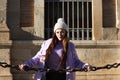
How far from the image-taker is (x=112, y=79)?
42.0 ft

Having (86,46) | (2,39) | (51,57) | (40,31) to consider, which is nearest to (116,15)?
(86,46)

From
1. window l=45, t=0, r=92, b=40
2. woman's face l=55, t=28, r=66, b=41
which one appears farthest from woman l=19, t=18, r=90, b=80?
window l=45, t=0, r=92, b=40

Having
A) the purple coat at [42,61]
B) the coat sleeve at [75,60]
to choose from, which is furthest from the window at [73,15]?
the purple coat at [42,61]

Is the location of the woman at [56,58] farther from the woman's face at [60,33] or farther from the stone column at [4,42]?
the stone column at [4,42]

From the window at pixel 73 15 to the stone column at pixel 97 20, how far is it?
0.19 meters

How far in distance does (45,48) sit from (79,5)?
7353mm

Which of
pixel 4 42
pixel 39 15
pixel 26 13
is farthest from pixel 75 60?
pixel 26 13

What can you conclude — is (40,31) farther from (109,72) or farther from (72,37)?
(109,72)

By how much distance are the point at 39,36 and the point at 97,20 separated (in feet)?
5.34

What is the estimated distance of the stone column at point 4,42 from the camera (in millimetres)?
12532

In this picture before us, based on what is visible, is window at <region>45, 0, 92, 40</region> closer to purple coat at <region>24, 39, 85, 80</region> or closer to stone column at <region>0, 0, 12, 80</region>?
stone column at <region>0, 0, 12, 80</region>

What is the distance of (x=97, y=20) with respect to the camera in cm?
1327

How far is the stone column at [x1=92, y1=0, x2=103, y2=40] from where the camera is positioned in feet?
43.3

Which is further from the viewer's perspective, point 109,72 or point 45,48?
point 109,72
